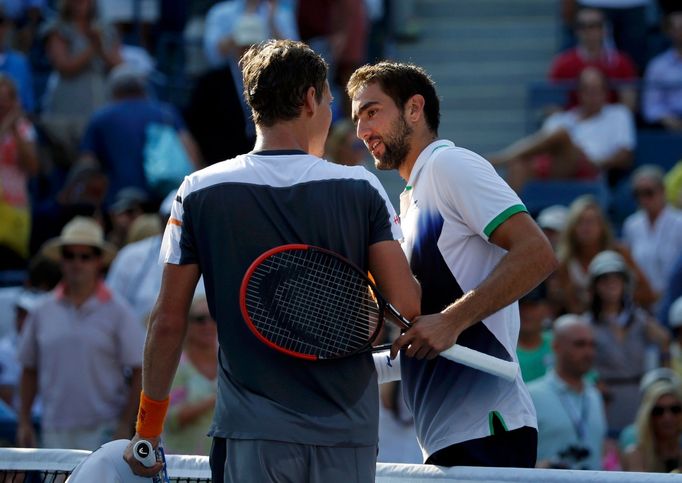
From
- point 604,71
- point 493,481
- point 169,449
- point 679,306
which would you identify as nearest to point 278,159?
point 493,481

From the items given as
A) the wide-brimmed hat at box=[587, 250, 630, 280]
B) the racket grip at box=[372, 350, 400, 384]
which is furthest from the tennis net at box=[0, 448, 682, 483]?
the wide-brimmed hat at box=[587, 250, 630, 280]

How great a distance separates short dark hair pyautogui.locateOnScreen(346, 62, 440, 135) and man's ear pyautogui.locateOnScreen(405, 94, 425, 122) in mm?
11

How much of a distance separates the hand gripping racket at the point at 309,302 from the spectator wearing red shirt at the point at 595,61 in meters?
7.98

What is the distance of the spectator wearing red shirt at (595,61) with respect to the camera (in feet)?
37.4

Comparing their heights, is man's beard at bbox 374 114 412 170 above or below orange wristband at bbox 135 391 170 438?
above

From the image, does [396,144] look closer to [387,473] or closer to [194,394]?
[387,473]

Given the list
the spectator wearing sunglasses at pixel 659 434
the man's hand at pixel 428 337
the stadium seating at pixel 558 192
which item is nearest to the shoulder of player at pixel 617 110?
the stadium seating at pixel 558 192

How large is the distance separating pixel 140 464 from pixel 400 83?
4.36 ft

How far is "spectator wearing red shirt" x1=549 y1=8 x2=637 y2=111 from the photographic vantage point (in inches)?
449

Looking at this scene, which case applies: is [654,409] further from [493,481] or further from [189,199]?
[189,199]

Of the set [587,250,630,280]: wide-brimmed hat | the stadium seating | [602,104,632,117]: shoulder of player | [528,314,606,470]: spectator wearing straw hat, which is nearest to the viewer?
[528,314,606,470]: spectator wearing straw hat

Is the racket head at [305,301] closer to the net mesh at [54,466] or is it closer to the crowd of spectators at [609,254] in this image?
the net mesh at [54,466]

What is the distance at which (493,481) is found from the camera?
400 centimetres

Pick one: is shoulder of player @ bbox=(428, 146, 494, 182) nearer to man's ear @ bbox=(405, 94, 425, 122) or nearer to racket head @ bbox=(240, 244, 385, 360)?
man's ear @ bbox=(405, 94, 425, 122)
